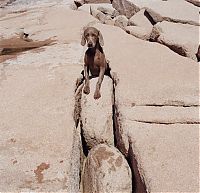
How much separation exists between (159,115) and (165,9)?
A: 17.2 feet

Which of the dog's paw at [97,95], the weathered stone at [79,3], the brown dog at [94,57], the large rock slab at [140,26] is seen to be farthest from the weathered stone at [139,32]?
the weathered stone at [79,3]

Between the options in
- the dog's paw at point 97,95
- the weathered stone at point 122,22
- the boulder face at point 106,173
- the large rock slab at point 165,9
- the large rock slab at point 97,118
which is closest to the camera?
the boulder face at point 106,173

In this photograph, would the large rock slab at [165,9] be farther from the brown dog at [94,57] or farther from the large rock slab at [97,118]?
the large rock slab at [97,118]

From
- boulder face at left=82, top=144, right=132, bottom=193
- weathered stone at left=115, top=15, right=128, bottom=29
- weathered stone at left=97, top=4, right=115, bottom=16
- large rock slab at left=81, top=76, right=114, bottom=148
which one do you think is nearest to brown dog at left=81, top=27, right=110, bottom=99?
large rock slab at left=81, top=76, right=114, bottom=148

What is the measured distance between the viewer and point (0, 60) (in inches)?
280

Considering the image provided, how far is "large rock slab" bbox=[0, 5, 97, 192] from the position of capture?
3887mm

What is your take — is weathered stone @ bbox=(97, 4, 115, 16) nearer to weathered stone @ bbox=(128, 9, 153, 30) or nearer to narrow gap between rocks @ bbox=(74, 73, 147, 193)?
weathered stone @ bbox=(128, 9, 153, 30)

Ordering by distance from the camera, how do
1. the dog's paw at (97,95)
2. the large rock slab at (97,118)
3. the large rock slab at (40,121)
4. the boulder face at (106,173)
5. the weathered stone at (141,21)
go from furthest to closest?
the weathered stone at (141,21) < the dog's paw at (97,95) < the large rock slab at (97,118) < the boulder face at (106,173) < the large rock slab at (40,121)

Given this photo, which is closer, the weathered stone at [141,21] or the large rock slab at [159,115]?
the large rock slab at [159,115]

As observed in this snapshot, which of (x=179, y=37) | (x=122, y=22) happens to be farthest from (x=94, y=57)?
(x=122, y=22)

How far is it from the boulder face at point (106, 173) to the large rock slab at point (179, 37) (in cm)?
311

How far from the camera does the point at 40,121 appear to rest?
15.9 feet

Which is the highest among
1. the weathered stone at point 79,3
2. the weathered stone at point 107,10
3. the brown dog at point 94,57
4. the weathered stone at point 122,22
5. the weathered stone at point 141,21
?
the brown dog at point 94,57

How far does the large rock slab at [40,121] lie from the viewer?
12.8 feet
